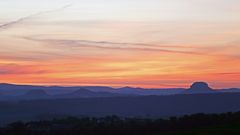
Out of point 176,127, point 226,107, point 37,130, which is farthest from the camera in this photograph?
point 226,107

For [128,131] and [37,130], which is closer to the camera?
[128,131]

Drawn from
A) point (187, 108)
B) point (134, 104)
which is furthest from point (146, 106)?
point (187, 108)

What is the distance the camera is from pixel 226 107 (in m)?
164

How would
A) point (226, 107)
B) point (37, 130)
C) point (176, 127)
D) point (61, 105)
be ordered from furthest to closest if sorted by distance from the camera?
point (61, 105)
point (226, 107)
point (37, 130)
point (176, 127)

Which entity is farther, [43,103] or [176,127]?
[43,103]

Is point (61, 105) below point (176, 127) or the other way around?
the other way around

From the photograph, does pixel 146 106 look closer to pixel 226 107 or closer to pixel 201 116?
pixel 226 107

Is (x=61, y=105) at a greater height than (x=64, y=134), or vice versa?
(x=61, y=105)

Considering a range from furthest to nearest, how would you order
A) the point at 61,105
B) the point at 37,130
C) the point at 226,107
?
the point at 61,105, the point at 226,107, the point at 37,130

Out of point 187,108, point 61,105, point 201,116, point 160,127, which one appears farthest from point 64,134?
point 61,105

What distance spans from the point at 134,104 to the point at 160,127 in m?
136

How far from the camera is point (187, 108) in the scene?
6462 inches

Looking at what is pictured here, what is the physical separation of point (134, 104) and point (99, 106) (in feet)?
42.7

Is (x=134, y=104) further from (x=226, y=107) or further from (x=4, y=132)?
(x=4, y=132)
